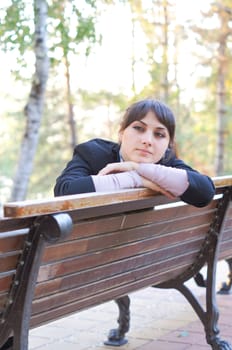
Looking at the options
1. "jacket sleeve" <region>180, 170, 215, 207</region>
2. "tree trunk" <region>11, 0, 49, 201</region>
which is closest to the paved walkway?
"jacket sleeve" <region>180, 170, 215, 207</region>

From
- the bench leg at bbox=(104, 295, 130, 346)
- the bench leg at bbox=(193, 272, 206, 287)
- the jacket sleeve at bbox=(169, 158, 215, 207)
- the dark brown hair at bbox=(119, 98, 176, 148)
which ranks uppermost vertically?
the dark brown hair at bbox=(119, 98, 176, 148)

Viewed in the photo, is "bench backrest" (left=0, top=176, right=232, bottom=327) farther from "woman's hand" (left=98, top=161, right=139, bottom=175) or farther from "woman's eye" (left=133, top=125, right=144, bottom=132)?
"woman's eye" (left=133, top=125, right=144, bottom=132)

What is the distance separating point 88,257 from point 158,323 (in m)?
1.89

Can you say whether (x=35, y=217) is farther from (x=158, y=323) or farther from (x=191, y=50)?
(x=191, y=50)

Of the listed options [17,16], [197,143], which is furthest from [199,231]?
[197,143]

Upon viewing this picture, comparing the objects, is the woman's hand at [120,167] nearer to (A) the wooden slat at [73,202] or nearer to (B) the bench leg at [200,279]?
(A) the wooden slat at [73,202]

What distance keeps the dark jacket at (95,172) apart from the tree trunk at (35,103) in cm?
452

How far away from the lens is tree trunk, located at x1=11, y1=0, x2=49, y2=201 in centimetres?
722

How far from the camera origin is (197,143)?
23.2 meters

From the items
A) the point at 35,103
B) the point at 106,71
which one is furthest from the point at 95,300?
the point at 106,71

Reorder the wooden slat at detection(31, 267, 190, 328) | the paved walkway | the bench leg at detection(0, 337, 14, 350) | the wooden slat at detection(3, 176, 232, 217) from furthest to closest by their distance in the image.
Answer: the paved walkway → the wooden slat at detection(31, 267, 190, 328) → the bench leg at detection(0, 337, 14, 350) → the wooden slat at detection(3, 176, 232, 217)

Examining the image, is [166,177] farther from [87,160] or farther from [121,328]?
[121,328]

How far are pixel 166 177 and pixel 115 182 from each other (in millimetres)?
210

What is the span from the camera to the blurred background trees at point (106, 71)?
762 centimetres
